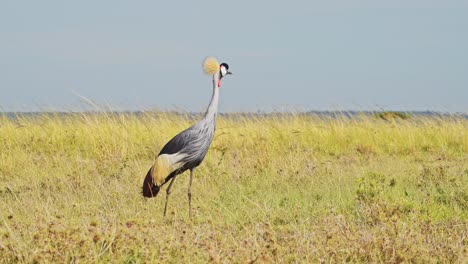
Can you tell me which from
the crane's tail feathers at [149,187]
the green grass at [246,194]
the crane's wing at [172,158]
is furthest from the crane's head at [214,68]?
the green grass at [246,194]

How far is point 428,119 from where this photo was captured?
15.6 m

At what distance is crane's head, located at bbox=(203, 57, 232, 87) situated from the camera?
6.69 meters

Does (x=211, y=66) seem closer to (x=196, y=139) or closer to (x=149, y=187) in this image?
(x=196, y=139)

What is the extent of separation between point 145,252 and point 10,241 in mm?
851

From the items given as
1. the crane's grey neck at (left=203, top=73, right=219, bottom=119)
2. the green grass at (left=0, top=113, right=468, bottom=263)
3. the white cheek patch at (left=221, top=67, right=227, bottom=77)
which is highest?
the white cheek patch at (left=221, top=67, right=227, bottom=77)

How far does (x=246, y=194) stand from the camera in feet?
24.8

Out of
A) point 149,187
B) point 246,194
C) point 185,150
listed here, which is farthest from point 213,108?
point 246,194

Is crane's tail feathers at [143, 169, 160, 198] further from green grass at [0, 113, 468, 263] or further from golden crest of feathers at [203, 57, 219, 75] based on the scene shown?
golden crest of feathers at [203, 57, 219, 75]

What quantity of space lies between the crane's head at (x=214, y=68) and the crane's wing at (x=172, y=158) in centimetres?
68

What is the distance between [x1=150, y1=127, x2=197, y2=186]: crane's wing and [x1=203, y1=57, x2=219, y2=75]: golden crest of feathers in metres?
0.70

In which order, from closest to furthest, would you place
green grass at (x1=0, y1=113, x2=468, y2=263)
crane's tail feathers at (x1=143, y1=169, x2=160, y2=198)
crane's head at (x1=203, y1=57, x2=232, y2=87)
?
green grass at (x1=0, y1=113, x2=468, y2=263)
crane's tail feathers at (x1=143, y1=169, x2=160, y2=198)
crane's head at (x1=203, y1=57, x2=232, y2=87)

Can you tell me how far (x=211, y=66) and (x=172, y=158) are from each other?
999mm

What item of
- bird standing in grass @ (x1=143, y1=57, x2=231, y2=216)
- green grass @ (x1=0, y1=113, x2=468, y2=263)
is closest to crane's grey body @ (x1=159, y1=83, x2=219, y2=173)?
bird standing in grass @ (x1=143, y1=57, x2=231, y2=216)

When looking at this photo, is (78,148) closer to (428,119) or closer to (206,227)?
(206,227)
